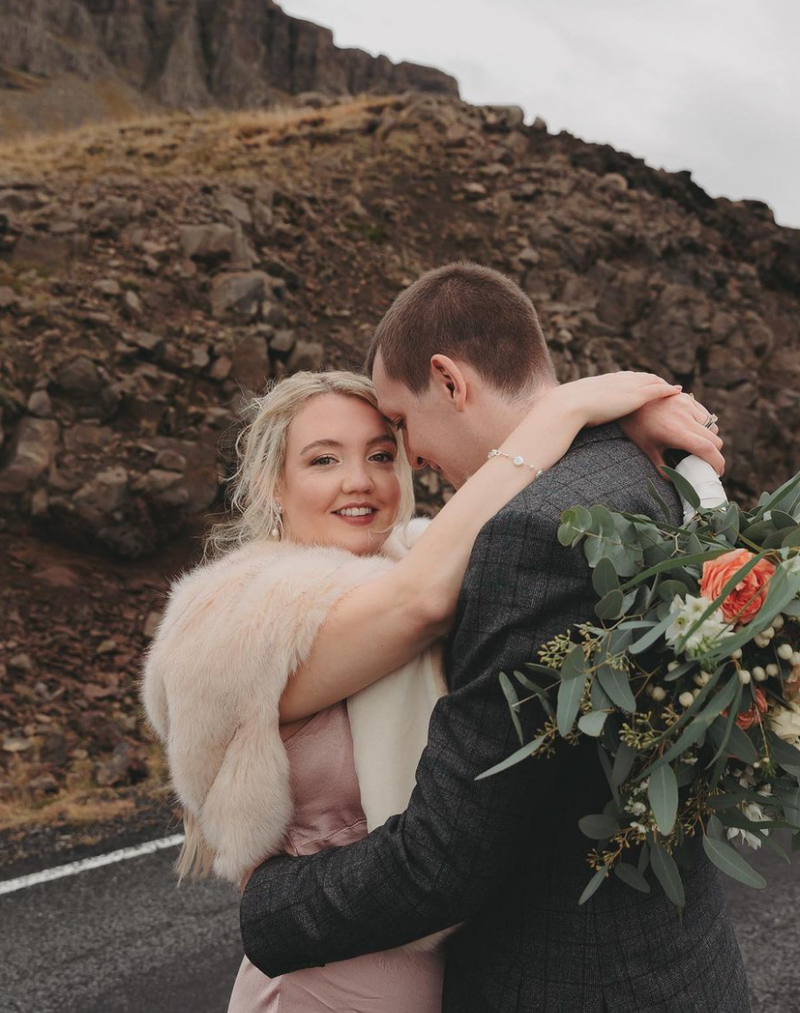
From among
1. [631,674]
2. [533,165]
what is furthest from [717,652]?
[533,165]

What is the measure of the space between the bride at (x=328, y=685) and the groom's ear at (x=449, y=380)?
193 millimetres

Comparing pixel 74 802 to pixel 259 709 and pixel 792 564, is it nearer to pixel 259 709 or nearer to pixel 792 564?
pixel 259 709

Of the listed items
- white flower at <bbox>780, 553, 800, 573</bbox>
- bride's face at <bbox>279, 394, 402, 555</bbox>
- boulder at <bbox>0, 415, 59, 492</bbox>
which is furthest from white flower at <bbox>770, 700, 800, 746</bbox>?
boulder at <bbox>0, 415, 59, 492</bbox>

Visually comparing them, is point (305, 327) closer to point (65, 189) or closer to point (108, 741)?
point (65, 189)

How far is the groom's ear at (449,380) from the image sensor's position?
7.33ft

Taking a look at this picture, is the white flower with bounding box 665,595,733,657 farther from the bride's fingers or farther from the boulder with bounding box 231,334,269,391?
the boulder with bounding box 231,334,269,391

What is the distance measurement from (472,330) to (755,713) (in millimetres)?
1123

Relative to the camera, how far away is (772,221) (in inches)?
756

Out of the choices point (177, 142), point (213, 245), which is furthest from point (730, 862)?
point (177, 142)

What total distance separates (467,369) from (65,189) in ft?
42.1

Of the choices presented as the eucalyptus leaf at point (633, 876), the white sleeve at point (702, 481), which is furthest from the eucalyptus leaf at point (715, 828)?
the white sleeve at point (702, 481)

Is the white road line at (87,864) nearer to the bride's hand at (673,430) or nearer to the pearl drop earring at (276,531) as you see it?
the pearl drop earring at (276,531)

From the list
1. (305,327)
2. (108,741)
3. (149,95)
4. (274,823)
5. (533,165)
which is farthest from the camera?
(149,95)

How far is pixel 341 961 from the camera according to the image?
203cm
